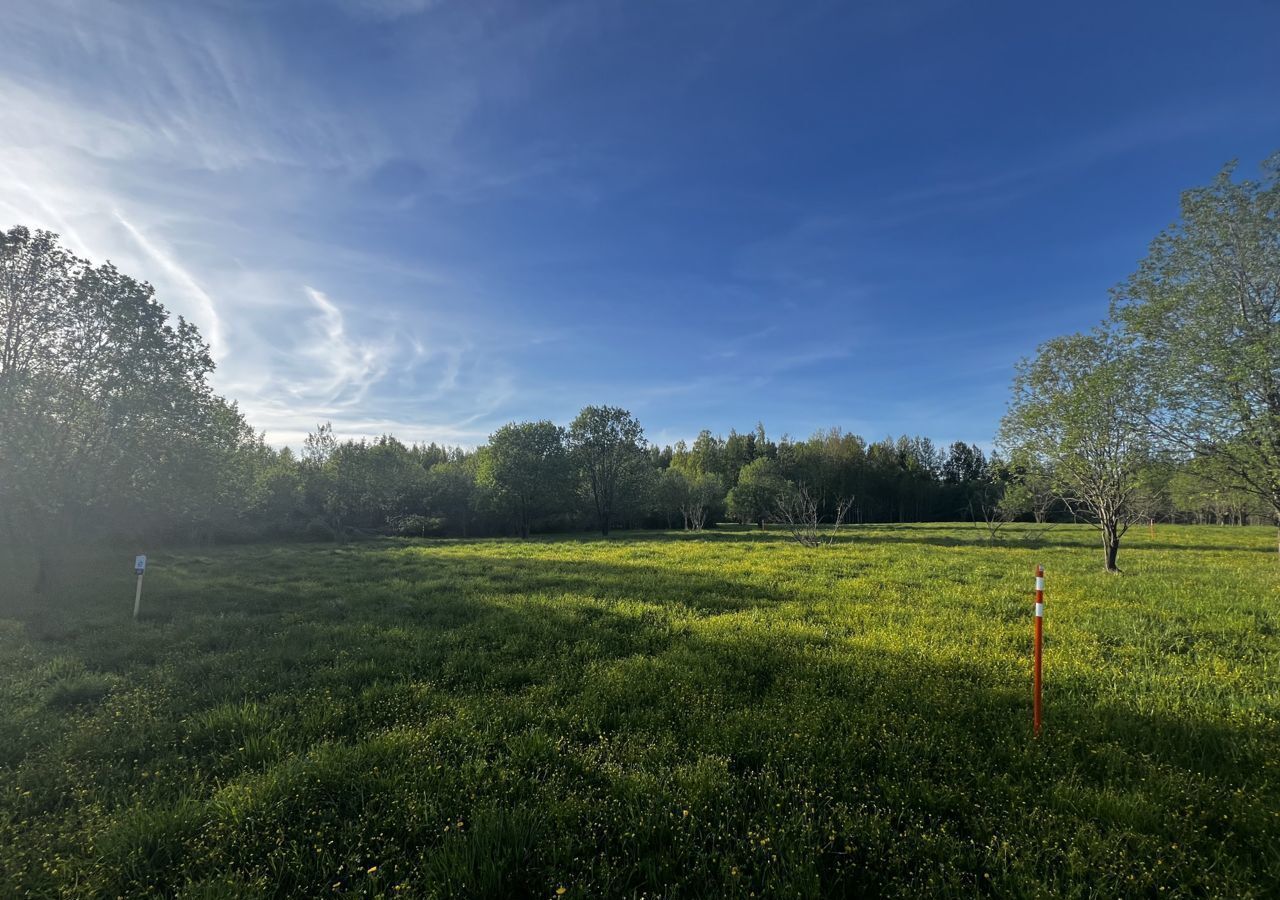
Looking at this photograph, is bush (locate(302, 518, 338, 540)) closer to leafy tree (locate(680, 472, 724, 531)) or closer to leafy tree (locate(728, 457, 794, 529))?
leafy tree (locate(680, 472, 724, 531))

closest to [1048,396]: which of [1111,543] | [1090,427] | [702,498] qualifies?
[1090,427]

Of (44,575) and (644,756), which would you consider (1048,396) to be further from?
(44,575)

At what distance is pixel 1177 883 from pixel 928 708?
7.58ft

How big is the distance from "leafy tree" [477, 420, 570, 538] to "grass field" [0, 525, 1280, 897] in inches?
1596

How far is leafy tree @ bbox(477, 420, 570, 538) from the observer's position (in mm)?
50375

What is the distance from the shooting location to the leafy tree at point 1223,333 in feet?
45.7

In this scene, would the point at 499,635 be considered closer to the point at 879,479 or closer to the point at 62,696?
the point at 62,696

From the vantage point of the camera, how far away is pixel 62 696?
646 cm

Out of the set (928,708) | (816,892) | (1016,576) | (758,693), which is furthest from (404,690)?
(1016,576)

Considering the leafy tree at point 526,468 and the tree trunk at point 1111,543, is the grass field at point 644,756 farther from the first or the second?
the leafy tree at point 526,468

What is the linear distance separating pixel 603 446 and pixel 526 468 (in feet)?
26.3

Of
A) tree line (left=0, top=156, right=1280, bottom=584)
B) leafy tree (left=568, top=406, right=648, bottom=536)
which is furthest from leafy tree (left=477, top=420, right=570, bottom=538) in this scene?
tree line (left=0, top=156, right=1280, bottom=584)

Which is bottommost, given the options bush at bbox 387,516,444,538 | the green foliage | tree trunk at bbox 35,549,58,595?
bush at bbox 387,516,444,538

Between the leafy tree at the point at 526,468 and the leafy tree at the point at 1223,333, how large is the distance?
1742 inches
